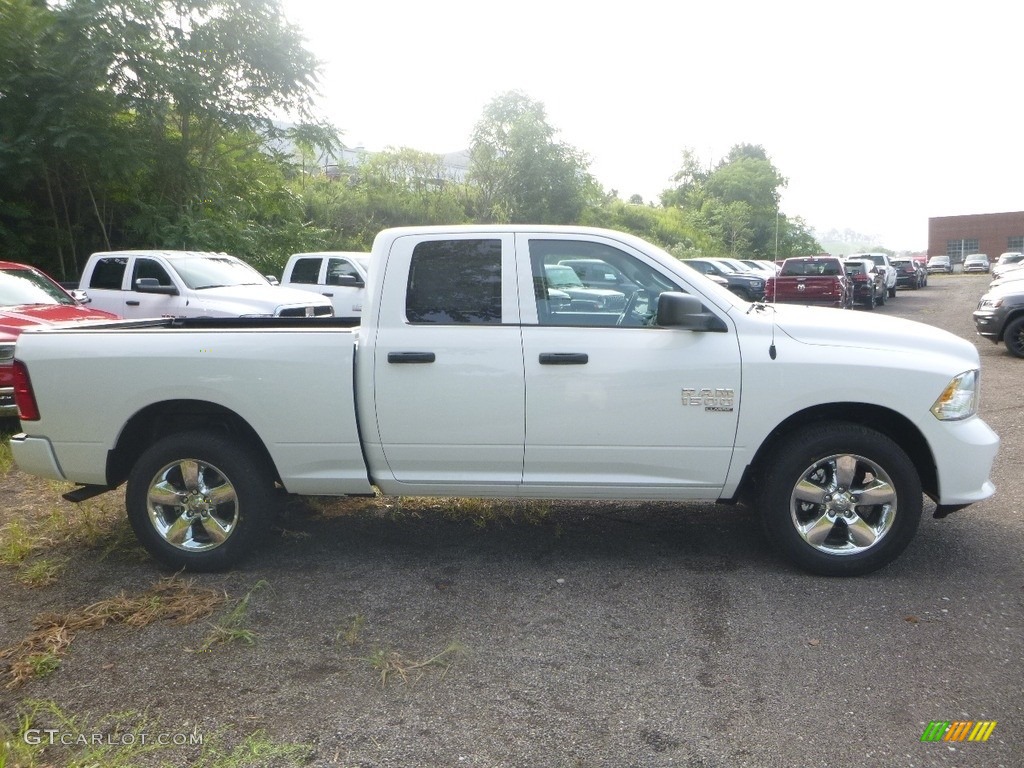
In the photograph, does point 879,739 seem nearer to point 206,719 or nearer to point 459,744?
point 459,744

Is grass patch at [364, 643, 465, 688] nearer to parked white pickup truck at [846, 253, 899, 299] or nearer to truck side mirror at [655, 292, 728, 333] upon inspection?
truck side mirror at [655, 292, 728, 333]

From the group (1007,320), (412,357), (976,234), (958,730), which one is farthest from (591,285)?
(976,234)

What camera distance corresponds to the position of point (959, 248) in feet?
292

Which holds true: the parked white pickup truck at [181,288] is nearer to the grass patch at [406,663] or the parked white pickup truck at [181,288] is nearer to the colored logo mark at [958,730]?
the grass patch at [406,663]

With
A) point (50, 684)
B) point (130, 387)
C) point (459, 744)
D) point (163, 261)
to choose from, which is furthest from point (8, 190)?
point (459, 744)

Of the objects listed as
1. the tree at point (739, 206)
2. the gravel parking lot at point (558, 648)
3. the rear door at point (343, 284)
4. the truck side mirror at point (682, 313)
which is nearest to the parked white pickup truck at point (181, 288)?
the rear door at point (343, 284)

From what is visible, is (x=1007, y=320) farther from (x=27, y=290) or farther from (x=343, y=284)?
(x=27, y=290)

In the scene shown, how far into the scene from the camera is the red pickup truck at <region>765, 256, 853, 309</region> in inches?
918

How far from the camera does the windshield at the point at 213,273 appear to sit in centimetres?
1282

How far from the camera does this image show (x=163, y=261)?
12797 millimetres

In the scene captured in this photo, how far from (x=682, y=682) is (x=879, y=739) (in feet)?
2.61

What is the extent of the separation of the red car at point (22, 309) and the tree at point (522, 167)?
949 inches

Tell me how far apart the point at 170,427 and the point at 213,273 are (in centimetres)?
838

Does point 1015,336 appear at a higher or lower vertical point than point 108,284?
lower
